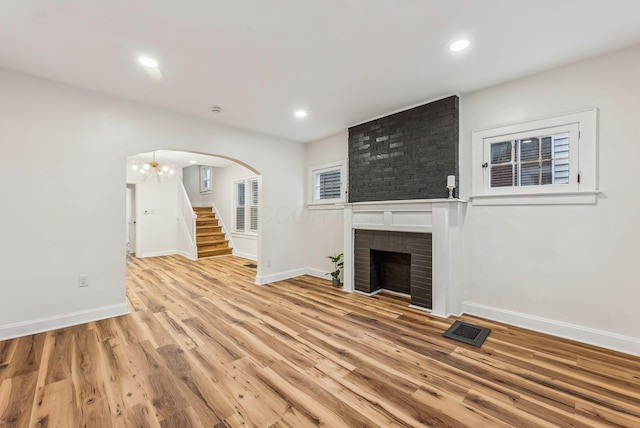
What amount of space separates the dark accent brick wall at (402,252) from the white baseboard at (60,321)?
3.29 meters

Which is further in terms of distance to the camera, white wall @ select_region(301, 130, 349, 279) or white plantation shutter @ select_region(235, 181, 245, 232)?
white plantation shutter @ select_region(235, 181, 245, 232)

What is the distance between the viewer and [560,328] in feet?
8.92

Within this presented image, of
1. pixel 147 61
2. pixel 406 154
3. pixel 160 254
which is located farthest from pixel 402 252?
pixel 160 254

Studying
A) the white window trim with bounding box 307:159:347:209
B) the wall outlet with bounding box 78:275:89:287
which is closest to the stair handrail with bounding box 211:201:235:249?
the white window trim with bounding box 307:159:347:209

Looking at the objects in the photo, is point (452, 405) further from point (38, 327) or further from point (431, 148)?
point (38, 327)

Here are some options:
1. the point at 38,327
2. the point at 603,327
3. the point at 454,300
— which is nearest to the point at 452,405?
the point at 454,300

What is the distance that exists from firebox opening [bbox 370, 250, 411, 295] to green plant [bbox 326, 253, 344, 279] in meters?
0.71

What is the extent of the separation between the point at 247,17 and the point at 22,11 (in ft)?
5.32

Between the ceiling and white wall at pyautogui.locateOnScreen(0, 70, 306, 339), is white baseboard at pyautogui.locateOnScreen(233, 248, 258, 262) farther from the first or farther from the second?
the ceiling

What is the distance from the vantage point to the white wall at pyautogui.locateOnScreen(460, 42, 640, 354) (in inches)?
95.1

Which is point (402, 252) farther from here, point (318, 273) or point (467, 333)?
point (318, 273)

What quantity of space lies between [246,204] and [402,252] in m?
4.97

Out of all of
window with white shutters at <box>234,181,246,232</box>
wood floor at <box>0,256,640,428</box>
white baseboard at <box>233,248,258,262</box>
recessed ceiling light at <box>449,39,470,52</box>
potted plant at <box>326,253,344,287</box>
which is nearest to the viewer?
wood floor at <box>0,256,640,428</box>

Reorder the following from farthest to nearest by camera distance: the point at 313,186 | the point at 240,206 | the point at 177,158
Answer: the point at 240,206
the point at 177,158
the point at 313,186
